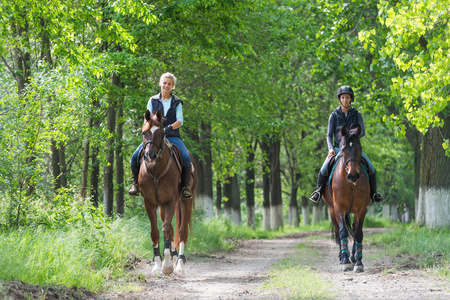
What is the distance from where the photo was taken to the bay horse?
9.52 metres

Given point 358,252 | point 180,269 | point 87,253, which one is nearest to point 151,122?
point 87,253

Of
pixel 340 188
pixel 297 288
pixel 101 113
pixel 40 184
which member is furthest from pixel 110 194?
pixel 297 288

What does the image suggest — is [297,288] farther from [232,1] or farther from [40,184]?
[232,1]

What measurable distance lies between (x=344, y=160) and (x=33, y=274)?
555 cm

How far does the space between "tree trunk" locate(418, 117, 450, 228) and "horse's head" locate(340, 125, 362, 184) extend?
6.99 meters

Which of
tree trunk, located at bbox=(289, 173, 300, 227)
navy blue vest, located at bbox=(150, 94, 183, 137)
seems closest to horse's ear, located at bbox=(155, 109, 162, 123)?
navy blue vest, located at bbox=(150, 94, 183, 137)

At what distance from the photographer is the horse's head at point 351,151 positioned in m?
9.46

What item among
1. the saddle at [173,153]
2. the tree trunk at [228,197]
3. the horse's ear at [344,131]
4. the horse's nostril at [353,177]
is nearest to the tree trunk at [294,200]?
the tree trunk at [228,197]

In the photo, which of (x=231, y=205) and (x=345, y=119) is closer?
(x=345, y=119)

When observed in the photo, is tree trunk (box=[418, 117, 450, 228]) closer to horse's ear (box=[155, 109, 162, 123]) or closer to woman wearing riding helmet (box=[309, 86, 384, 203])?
woman wearing riding helmet (box=[309, 86, 384, 203])

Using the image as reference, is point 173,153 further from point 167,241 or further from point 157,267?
point 157,267

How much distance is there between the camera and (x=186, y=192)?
9562mm

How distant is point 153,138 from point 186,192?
4.59 feet

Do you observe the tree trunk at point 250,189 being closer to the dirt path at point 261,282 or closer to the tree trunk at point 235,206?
the tree trunk at point 235,206
